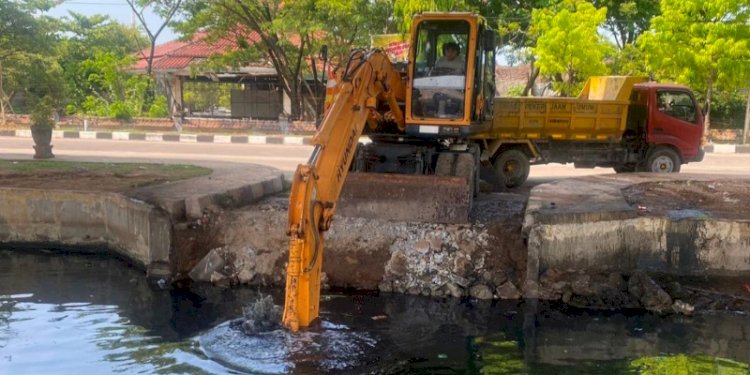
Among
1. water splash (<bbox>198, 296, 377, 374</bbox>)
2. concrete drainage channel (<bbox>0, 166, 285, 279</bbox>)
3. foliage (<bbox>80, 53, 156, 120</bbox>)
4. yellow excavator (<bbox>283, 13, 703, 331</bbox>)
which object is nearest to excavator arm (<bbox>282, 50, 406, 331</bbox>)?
yellow excavator (<bbox>283, 13, 703, 331</bbox>)

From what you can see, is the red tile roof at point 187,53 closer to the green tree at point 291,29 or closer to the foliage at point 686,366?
the green tree at point 291,29

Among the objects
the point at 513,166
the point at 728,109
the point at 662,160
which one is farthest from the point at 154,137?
the point at 728,109

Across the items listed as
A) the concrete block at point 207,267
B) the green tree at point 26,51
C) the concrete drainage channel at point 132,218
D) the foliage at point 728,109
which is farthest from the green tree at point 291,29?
the concrete block at point 207,267

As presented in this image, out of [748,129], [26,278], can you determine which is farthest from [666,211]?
[748,129]

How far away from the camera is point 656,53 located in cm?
2339

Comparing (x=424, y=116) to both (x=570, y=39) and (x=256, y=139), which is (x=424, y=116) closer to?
(x=570, y=39)

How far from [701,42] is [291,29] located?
42.3 feet

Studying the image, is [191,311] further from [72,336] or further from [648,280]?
[648,280]

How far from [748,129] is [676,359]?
20687 millimetres

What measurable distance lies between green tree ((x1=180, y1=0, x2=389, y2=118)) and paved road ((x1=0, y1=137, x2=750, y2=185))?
4386mm

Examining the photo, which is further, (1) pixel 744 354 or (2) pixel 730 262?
(2) pixel 730 262

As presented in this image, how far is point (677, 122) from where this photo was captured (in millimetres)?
14266

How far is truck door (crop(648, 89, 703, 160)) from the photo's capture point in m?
14.2

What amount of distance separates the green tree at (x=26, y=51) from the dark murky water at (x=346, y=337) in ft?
71.8
